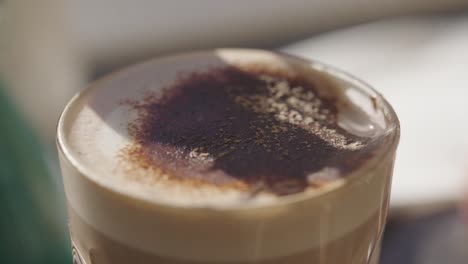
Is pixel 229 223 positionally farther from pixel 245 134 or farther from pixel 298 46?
pixel 298 46

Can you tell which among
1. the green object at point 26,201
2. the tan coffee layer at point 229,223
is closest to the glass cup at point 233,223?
the tan coffee layer at point 229,223

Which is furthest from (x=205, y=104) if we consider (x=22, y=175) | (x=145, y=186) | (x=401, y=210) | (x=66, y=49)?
(x=66, y=49)

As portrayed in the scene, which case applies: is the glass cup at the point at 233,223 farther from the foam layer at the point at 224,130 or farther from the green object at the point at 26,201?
the green object at the point at 26,201

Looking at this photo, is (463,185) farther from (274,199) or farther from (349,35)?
(274,199)

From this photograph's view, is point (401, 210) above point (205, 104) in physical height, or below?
below

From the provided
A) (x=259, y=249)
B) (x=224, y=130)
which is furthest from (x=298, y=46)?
(x=259, y=249)

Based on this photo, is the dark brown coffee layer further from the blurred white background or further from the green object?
the blurred white background
